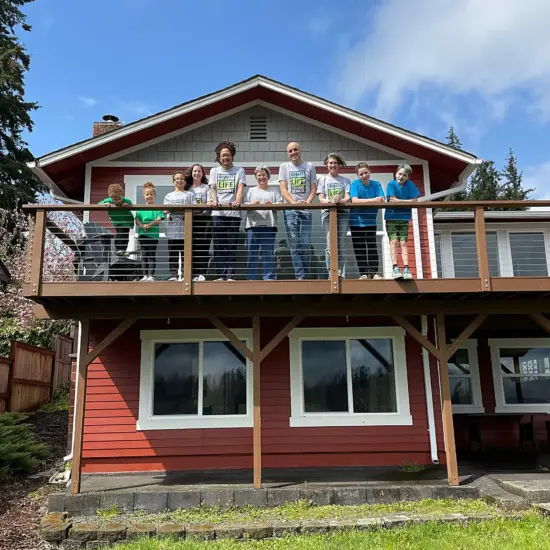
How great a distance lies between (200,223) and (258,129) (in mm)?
2830

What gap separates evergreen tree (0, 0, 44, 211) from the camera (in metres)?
19.0

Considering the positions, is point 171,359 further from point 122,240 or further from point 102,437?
point 122,240

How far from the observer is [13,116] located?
20.5 meters

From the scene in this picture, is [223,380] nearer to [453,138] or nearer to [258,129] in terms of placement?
[258,129]

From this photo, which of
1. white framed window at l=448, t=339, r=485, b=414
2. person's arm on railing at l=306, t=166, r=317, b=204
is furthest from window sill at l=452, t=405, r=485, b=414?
person's arm on railing at l=306, t=166, r=317, b=204

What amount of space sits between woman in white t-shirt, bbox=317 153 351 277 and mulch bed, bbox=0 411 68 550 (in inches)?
196

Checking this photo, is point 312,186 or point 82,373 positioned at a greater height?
point 312,186

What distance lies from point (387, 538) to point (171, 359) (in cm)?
463

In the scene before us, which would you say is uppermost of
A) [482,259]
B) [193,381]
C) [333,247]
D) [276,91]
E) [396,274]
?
[276,91]

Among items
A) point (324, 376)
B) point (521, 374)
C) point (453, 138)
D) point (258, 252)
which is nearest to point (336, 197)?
point (258, 252)

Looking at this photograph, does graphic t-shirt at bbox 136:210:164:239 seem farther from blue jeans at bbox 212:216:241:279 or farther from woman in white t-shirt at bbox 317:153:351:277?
woman in white t-shirt at bbox 317:153:351:277

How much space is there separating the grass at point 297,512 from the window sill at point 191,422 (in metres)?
2.00

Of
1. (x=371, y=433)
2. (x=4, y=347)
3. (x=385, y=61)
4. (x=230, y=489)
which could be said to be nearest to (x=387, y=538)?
(x=230, y=489)

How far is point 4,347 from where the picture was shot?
50.2 feet
